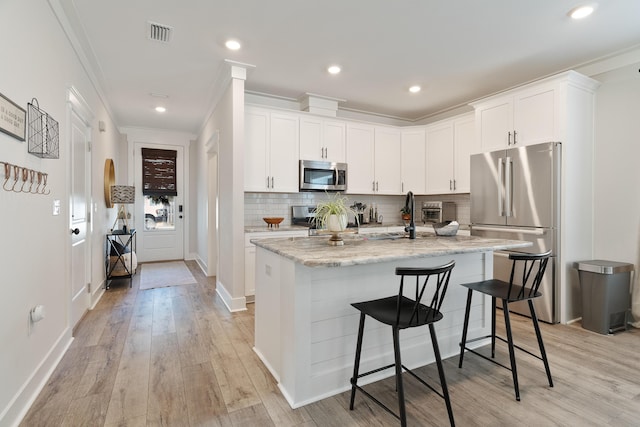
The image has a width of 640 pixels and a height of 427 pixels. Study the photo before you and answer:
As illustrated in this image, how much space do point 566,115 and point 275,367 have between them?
11.8 ft

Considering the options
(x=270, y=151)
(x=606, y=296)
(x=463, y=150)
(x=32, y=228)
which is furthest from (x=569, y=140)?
(x=32, y=228)

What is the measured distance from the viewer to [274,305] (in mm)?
2217

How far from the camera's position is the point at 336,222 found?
2.20 m

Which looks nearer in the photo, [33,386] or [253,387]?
[33,386]

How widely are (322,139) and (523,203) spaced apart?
2.61 m

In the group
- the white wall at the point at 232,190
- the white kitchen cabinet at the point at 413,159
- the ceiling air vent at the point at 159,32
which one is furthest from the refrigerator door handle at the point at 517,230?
the ceiling air vent at the point at 159,32

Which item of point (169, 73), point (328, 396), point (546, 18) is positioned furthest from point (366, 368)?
point (169, 73)

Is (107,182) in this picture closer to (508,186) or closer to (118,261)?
(118,261)

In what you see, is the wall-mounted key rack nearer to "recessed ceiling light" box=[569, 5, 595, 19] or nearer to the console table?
the console table

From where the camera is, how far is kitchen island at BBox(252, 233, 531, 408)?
1912 mm

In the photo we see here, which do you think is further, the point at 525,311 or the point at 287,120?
the point at 287,120

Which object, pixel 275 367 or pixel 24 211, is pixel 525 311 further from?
pixel 24 211

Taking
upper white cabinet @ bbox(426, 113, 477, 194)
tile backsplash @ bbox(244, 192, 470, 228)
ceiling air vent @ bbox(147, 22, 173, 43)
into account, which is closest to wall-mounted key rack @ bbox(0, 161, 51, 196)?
ceiling air vent @ bbox(147, 22, 173, 43)

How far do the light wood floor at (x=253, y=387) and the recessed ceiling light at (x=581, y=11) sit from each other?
273 cm
